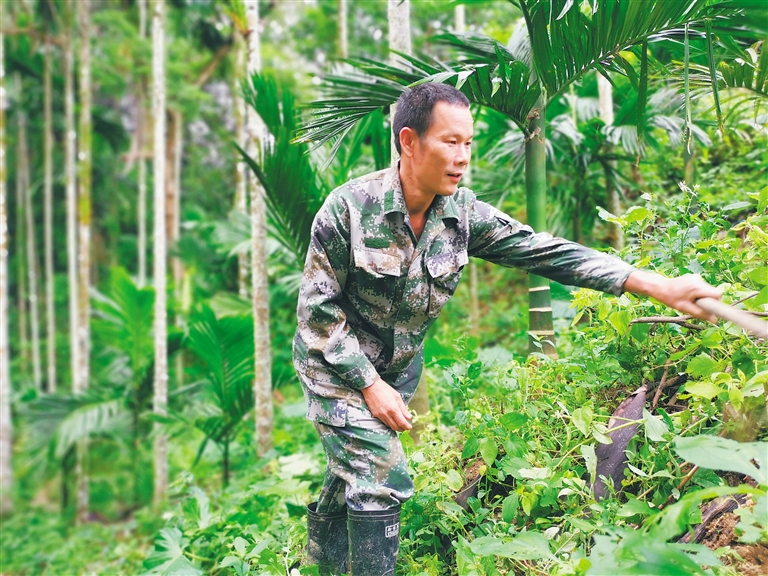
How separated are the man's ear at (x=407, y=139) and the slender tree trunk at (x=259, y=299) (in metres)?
2.60

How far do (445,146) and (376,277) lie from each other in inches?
18.2

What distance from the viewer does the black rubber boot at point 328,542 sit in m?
2.21

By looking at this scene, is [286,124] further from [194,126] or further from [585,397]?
[194,126]

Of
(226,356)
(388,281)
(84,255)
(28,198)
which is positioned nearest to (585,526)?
(388,281)

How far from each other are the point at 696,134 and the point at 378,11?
977cm

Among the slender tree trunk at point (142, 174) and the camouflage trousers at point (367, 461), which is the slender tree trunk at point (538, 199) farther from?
the slender tree trunk at point (142, 174)

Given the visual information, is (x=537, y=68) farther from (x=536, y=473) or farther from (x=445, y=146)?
(x=536, y=473)

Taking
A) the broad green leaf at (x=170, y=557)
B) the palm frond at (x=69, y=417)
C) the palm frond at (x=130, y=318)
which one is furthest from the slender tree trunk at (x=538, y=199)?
the palm frond at (x=69, y=417)

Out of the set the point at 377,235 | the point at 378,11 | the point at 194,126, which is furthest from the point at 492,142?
the point at 194,126

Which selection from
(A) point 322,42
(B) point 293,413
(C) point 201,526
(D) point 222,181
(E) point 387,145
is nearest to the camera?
(C) point 201,526

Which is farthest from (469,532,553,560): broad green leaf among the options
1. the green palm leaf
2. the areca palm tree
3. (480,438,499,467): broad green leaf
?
the green palm leaf

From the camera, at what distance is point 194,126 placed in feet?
66.0

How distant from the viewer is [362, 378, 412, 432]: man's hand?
1.92m

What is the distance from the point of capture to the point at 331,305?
197 cm
